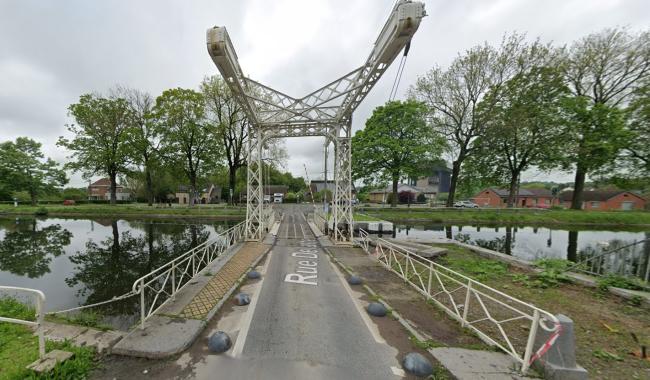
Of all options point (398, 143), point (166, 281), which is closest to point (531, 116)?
point (398, 143)

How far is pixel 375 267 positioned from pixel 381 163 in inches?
727

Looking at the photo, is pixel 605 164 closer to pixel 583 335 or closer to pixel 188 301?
pixel 583 335

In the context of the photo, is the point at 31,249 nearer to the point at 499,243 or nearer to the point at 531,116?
the point at 499,243

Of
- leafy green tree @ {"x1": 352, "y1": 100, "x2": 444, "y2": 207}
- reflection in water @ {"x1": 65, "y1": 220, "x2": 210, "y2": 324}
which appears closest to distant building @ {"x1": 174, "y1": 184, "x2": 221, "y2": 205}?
reflection in water @ {"x1": 65, "y1": 220, "x2": 210, "y2": 324}

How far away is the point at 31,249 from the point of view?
40.6ft

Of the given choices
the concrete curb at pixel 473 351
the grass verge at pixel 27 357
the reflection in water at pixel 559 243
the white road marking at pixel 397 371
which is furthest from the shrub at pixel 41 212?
the white road marking at pixel 397 371

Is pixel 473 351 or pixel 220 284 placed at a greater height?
pixel 473 351

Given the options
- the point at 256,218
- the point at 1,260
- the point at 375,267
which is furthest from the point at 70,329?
the point at 1,260

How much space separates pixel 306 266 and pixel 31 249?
16.7 m

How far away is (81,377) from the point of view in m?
2.97

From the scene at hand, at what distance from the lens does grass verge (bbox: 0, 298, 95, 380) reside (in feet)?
9.34

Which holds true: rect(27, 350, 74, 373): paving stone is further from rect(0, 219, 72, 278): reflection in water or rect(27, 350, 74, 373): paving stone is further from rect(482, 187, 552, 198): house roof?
rect(482, 187, 552, 198): house roof

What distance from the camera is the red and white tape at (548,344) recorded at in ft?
9.49

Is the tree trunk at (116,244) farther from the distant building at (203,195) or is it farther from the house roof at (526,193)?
the house roof at (526,193)
